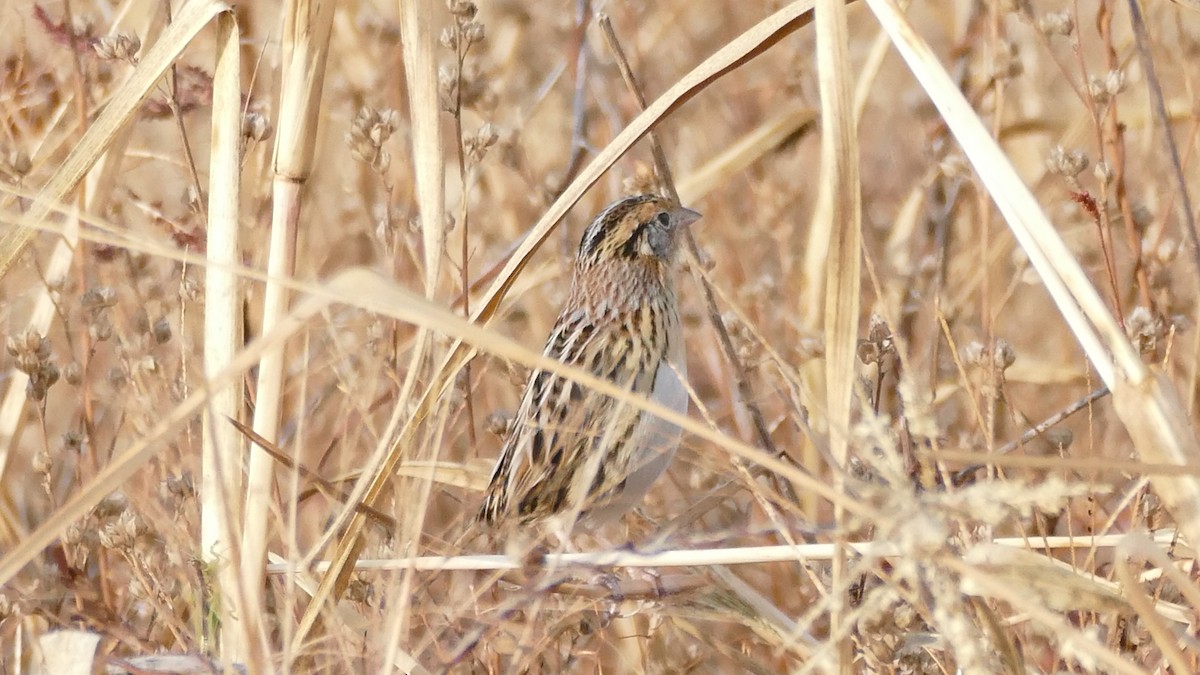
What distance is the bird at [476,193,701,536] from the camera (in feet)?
9.93

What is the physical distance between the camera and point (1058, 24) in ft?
10.9

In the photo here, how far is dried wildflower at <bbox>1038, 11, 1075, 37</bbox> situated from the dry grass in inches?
1.2

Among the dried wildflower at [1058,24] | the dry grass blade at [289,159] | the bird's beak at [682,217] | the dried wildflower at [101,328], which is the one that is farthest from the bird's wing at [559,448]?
the dried wildflower at [1058,24]

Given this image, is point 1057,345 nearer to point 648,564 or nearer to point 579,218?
point 579,218

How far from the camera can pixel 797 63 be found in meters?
5.00

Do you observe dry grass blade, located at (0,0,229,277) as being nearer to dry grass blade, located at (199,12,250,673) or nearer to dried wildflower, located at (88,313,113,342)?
dry grass blade, located at (199,12,250,673)

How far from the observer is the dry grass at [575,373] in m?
1.91

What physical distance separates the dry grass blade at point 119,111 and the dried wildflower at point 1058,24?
1909 mm

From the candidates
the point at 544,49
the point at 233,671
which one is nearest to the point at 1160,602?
the point at 233,671

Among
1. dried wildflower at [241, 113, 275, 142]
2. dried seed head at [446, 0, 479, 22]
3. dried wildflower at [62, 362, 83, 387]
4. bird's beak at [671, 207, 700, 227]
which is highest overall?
dried seed head at [446, 0, 479, 22]

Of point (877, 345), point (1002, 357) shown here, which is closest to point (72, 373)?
point (877, 345)

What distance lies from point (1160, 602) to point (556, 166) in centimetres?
352

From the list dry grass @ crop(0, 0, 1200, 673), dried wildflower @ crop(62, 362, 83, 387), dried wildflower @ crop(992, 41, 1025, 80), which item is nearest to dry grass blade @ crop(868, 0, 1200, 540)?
dry grass @ crop(0, 0, 1200, 673)

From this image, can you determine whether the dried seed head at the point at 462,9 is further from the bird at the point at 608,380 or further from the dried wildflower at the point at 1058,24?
the dried wildflower at the point at 1058,24
